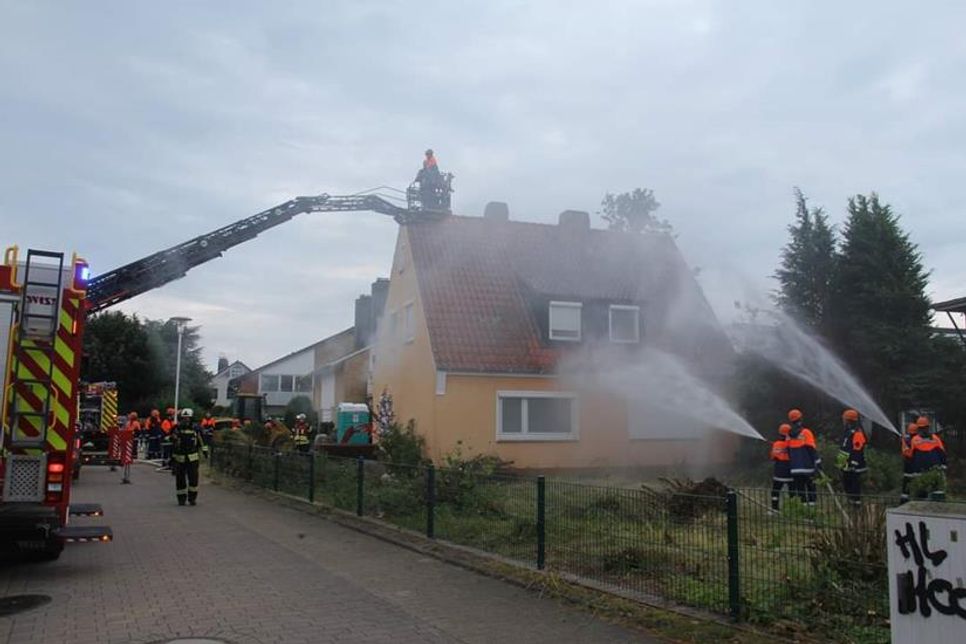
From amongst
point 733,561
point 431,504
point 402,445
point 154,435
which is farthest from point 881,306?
point 154,435

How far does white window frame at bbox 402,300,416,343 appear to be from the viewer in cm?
2138

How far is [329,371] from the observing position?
124 ft

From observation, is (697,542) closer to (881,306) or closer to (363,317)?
(881,306)

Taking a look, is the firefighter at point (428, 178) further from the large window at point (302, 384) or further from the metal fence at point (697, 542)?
the large window at point (302, 384)

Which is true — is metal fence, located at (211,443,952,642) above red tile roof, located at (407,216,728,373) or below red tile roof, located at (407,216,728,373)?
below

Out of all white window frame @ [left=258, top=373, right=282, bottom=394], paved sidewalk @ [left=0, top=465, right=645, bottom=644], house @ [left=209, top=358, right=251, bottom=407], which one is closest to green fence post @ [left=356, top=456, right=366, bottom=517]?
paved sidewalk @ [left=0, top=465, right=645, bottom=644]

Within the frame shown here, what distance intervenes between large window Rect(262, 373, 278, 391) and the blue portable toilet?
38.0 m

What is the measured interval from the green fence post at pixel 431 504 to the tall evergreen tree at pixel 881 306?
11.6 meters

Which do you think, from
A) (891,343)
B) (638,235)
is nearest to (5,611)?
(891,343)

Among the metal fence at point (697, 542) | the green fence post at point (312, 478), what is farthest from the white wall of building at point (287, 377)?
the metal fence at point (697, 542)

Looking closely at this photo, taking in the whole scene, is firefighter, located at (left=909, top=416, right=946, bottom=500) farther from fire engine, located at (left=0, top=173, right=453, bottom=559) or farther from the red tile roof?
fire engine, located at (left=0, top=173, right=453, bottom=559)

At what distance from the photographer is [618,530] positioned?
24.4ft

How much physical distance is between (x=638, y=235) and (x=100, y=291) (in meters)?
14.5

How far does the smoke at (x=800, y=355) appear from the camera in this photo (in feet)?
59.5
